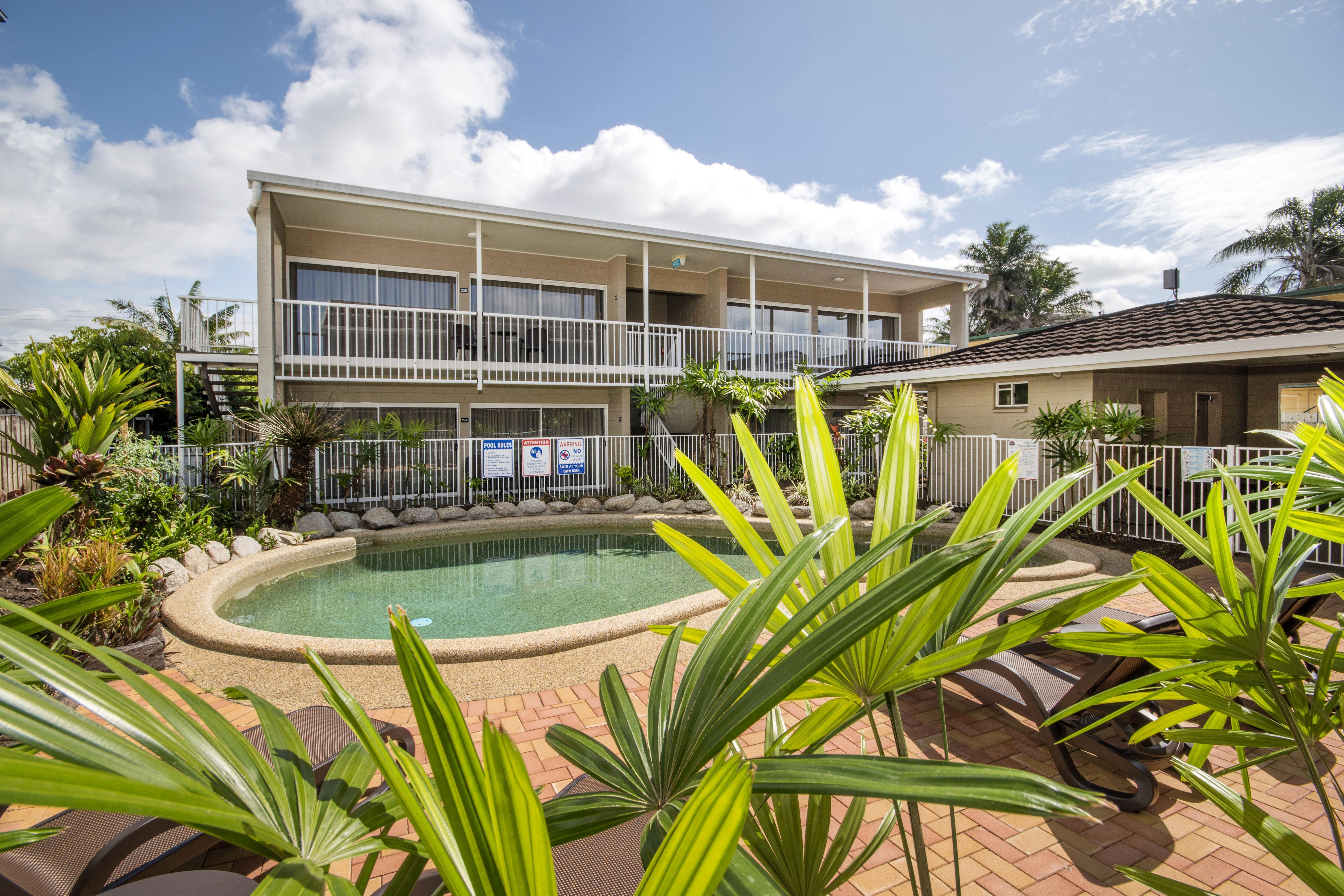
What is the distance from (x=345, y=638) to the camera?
5.32m

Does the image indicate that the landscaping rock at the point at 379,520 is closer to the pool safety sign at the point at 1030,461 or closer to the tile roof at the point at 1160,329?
the pool safety sign at the point at 1030,461

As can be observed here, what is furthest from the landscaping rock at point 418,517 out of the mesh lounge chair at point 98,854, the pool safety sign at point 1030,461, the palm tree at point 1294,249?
the palm tree at point 1294,249

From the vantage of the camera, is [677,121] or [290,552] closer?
[290,552]

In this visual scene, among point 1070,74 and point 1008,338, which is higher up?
point 1070,74

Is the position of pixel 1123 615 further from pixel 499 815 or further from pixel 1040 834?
pixel 499 815

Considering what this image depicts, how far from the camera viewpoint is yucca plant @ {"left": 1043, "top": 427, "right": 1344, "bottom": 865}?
110cm

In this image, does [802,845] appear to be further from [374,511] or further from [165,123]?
[165,123]

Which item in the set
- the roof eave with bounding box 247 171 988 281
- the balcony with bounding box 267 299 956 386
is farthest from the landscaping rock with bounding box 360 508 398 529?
the roof eave with bounding box 247 171 988 281

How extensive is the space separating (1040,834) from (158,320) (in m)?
36.1

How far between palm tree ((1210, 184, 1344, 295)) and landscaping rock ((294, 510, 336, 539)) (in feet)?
127

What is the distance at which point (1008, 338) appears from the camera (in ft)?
47.0

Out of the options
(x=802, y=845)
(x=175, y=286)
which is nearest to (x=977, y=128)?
(x=802, y=845)

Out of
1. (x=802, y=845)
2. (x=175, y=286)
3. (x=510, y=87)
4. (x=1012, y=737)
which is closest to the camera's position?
(x=802, y=845)

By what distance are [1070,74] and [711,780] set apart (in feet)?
35.5
